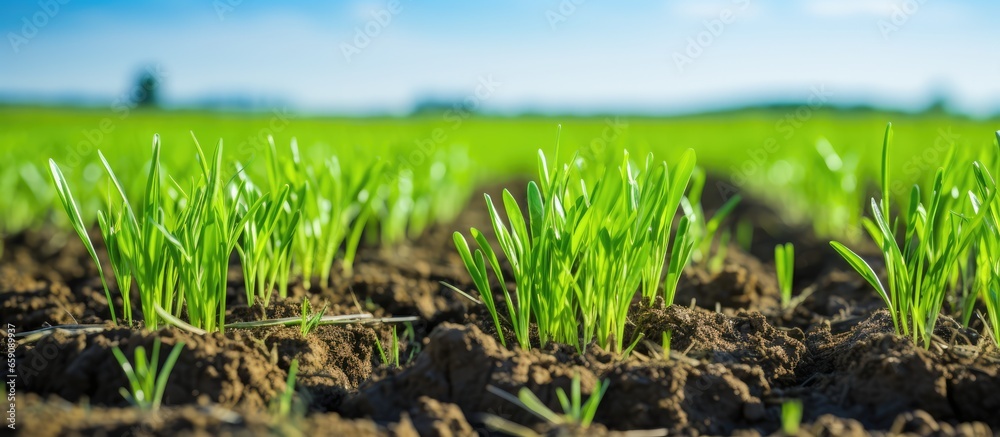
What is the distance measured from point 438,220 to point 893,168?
10.6ft

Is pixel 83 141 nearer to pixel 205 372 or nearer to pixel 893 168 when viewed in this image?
pixel 205 372

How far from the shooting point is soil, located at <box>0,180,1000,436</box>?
4.71ft

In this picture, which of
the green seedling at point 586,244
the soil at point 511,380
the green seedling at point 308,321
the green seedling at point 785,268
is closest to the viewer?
the soil at point 511,380

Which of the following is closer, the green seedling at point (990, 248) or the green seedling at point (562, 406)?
the green seedling at point (562, 406)

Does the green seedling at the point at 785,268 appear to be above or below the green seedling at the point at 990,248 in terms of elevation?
below

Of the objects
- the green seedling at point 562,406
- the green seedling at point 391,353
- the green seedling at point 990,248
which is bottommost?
the green seedling at point 391,353

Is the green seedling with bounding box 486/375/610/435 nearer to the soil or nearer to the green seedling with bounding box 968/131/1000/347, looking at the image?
the soil

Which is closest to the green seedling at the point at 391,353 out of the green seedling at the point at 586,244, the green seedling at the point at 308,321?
the green seedling at the point at 308,321

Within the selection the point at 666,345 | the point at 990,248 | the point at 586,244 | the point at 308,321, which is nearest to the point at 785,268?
the point at 990,248

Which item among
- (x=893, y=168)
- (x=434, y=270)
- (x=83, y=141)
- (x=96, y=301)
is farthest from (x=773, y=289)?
(x=83, y=141)

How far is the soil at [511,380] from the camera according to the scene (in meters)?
1.43

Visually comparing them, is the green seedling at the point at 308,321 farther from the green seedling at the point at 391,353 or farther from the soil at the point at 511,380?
the green seedling at the point at 391,353

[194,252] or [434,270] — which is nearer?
[194,252]

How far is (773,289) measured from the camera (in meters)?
2.99
